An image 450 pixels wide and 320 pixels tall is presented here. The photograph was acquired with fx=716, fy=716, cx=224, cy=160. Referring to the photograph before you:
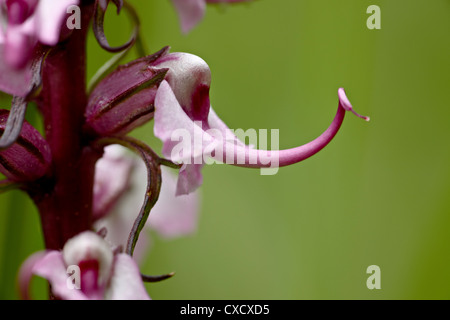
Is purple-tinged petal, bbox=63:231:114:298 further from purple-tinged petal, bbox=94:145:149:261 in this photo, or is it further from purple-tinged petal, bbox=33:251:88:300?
purple-tinged petal, bbox=94:145:149:261

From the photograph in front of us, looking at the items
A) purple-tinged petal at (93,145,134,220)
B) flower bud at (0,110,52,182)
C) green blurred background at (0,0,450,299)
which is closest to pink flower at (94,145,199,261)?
purple-tinged petal at (93,145,134,220)

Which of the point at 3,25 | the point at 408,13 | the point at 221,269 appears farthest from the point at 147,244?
the point at 408,13

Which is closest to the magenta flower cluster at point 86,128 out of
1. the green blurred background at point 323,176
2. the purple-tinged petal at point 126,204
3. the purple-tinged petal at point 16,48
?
the purple-tinged petal at point 16,48

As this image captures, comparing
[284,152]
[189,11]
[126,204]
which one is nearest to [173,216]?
[126,204]

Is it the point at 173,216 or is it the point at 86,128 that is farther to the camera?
the point at 173,216

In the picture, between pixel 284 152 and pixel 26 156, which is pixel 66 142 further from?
pixel 284 152

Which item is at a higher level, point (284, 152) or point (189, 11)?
point (189, 11)

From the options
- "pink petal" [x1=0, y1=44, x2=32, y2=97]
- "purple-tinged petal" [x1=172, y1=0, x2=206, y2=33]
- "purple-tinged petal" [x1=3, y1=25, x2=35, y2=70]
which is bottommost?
"pink petal" [x1=0, y1=44, x2=32, y2=97]

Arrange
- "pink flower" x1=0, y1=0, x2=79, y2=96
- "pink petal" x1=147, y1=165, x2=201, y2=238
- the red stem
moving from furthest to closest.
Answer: "pink petal" x1=147, y1=165, x2=201, y2=238 < the red stem < "pink flower" x1=0, y1=0, x2=79, y2=96
